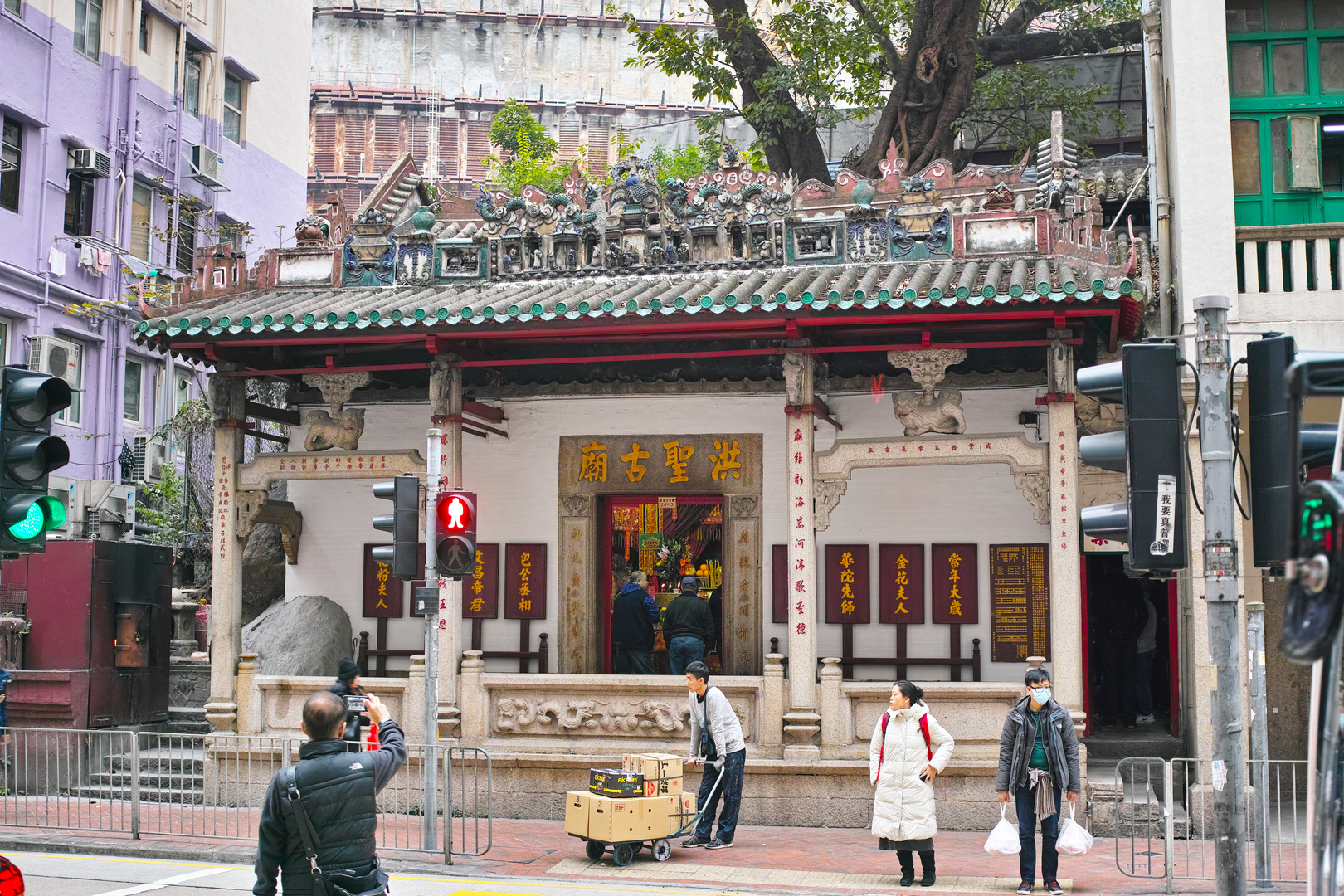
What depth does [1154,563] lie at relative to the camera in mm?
5750

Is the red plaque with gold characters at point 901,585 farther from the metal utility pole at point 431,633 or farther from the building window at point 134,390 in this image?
the building window at point 134,390

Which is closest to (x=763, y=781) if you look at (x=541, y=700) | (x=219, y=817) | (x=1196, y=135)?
(x=541, y=700)

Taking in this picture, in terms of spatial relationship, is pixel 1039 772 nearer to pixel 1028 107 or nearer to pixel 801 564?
pixel 801 564

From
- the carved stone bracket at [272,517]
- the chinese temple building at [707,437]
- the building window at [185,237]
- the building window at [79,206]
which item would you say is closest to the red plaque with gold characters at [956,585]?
the chinese temple building at [707,437]

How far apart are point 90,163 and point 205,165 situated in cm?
339

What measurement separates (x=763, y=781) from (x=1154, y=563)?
270 inches

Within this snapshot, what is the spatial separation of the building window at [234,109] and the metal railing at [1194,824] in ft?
65.6

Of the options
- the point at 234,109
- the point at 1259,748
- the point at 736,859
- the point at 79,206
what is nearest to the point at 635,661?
the point at 736,859

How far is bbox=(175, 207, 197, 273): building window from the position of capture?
75.7 feet

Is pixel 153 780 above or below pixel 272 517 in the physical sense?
below

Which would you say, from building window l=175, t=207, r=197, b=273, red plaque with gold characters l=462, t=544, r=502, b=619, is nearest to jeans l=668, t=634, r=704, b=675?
red plaque with gold characters l=462, t=544, r=502, b=619

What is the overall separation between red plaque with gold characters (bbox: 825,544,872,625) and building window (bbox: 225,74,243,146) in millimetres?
16326

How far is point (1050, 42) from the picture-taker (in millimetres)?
20219

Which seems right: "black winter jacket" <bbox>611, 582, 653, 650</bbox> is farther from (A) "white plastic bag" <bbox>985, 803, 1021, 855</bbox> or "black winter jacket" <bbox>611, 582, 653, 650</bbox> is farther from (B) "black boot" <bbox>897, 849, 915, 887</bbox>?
(A) "white plastic bag" <bbox>985, 803, 1021, 855</bbox>
